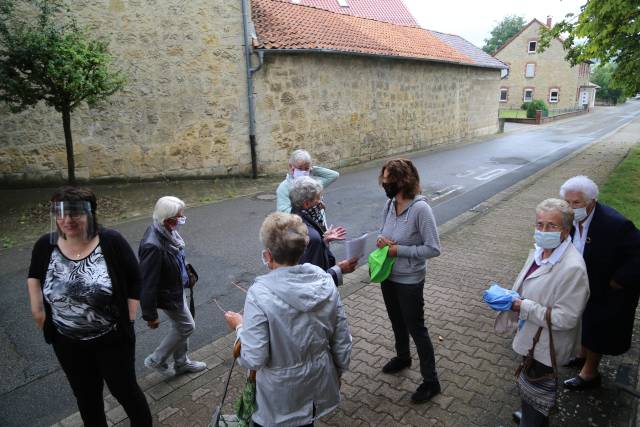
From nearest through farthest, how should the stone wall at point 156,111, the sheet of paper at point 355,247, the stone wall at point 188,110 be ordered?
the sheet of paper at point 355,247 → the stone wall at point 156,111 → the stone wall at point 188,110

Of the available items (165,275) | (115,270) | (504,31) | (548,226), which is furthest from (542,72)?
(115,270)

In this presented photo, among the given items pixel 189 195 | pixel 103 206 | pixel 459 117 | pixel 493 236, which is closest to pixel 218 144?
pixel 189 195

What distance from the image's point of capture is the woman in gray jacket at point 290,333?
2123 millimetres

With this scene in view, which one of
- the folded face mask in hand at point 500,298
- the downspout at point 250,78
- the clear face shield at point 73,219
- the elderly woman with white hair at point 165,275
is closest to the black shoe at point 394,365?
the folded face mask in hand at point 500,298

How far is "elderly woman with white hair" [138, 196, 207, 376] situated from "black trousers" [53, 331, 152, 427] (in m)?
0.45

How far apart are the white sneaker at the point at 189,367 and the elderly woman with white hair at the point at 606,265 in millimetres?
3166

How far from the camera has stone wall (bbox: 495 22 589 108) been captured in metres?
51.4

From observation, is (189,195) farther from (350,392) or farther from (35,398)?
(350,392)

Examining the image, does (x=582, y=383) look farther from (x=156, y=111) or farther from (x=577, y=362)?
(x=156, y=111)

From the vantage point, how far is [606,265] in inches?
123

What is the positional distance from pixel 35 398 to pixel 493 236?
22.5ft

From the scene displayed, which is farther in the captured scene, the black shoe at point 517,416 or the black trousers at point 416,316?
the black trousers at point 416,316

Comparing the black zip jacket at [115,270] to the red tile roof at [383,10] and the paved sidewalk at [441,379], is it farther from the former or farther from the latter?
the red tile roof at [383,10]

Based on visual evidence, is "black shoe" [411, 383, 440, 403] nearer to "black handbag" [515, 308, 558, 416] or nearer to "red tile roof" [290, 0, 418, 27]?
"black handbag" [515, 308, 558, 416]
